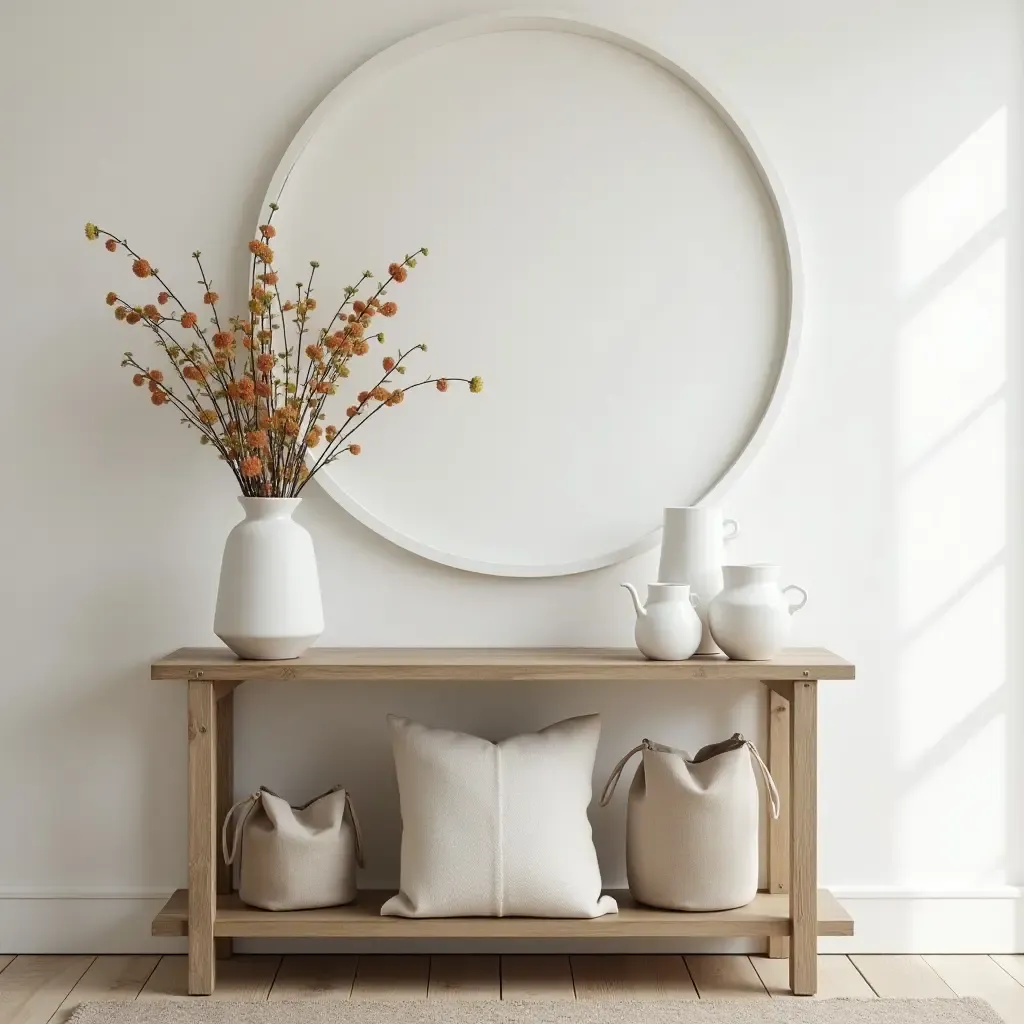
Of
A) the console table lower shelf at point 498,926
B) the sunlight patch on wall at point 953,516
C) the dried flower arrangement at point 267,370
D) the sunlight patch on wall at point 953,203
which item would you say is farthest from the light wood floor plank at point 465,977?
the sunlight patch on wall at point 953,203

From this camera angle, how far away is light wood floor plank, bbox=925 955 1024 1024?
6.74 ft

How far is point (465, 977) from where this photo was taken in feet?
7.16

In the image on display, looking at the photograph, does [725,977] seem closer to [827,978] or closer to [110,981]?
[827,978]

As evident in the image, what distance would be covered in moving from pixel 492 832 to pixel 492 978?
0.34 meters

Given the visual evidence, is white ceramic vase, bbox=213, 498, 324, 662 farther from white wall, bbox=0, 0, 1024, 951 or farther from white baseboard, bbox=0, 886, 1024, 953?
white baseboard, bbox=0, 886, 1024, 953

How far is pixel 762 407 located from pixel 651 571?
1.31 feet

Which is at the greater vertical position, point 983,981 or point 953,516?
point 953,516

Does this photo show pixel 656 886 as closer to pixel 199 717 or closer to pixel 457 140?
pixel 199 717

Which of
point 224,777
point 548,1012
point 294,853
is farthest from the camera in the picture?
point 224,777

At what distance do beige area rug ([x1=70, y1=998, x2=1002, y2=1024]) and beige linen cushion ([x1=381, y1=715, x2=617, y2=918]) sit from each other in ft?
0.52

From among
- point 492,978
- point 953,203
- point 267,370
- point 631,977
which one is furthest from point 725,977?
point 953,203

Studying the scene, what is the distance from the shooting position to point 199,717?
2027 millimetres

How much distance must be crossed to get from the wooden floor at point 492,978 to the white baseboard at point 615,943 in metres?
0.03

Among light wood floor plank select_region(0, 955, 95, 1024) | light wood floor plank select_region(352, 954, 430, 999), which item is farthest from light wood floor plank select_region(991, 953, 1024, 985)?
light wood floor plank select_region(0, 955, 95, 1024)
